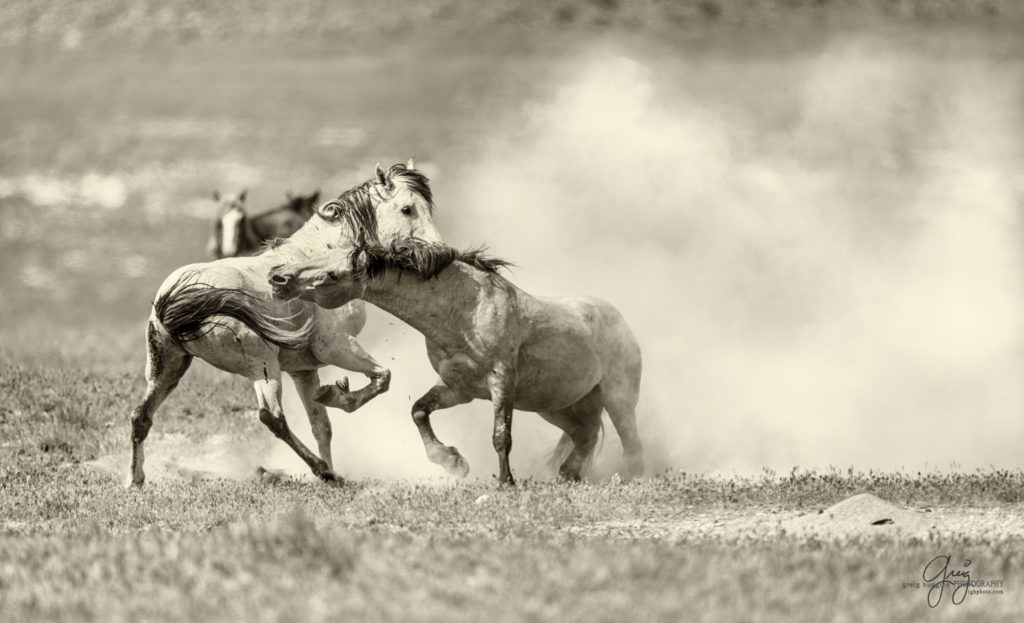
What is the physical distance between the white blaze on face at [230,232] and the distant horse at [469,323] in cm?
778

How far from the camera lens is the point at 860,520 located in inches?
444

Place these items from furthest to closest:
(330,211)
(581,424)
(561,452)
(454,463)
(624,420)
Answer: (561,452) < (581,424) < (624,420) < (330,211) < (454,463)

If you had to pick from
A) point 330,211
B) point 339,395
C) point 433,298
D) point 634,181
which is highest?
point 634,181

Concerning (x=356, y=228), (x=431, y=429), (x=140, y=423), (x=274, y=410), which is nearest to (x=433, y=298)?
(x=356, y=228)

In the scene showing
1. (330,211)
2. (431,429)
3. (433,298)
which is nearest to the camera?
(433,298)

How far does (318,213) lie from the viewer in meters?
14.6

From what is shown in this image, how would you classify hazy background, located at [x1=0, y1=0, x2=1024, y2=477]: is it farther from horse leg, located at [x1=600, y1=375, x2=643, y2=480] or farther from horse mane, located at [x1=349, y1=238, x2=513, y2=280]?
horse mane, located at [x1=349, y1=238, x2=513, y2=280]

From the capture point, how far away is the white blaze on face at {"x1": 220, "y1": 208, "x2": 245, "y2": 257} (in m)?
21.8

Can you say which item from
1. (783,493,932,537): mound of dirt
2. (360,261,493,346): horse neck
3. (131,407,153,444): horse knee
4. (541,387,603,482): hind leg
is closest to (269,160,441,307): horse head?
(360,261,493,346): horse neck

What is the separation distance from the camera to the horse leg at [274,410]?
14.0m

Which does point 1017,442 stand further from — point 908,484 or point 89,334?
point 89,334

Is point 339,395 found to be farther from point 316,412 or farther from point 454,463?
point 454,463

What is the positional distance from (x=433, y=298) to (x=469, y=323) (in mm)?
364

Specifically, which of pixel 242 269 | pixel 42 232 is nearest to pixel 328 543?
pixel 242 269
